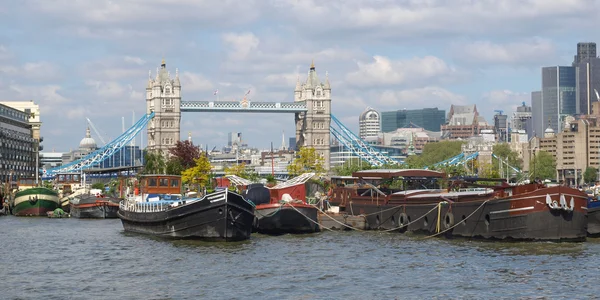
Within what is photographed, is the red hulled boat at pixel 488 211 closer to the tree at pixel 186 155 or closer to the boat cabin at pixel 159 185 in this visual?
the boat cabin at pixel 159 185

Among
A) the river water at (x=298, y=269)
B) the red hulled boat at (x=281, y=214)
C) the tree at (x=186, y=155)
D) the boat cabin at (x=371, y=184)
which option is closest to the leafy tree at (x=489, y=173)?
the tree at (x=186, y=155)

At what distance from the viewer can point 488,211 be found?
61.5 metres

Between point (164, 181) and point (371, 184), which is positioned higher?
point (164, 181)

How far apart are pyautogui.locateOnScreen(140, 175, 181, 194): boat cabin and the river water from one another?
8493 mm

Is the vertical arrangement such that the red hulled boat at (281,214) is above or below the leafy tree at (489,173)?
below

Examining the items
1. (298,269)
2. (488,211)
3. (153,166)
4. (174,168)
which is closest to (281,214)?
(488,211)

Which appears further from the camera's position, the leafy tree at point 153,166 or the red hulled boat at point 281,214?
the leafy tree at point 153,166

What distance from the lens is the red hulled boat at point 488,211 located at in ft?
193

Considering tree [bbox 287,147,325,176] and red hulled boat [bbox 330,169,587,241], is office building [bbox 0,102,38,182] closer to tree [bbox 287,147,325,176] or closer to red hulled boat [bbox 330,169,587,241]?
tree [bbox 287,147,325,176]

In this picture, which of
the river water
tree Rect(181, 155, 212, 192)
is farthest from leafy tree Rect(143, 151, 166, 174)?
the river water

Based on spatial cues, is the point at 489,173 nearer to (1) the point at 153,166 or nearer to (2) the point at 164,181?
(1) the point at 153,166

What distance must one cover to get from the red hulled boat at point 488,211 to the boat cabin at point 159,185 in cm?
1267

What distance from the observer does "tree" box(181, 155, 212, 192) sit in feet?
404

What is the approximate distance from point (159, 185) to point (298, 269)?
27721mm
